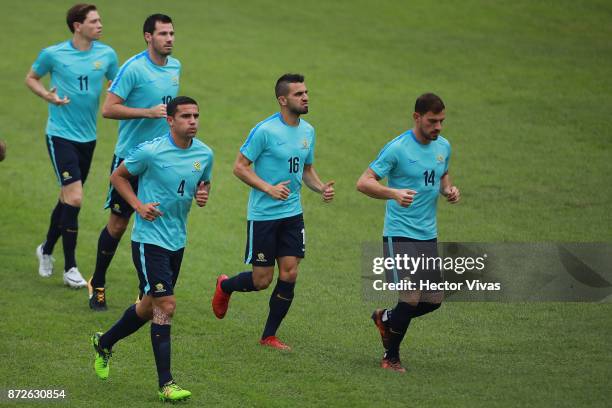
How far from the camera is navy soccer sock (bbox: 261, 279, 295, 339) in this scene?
11.1 meters

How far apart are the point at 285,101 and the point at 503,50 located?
13665mm

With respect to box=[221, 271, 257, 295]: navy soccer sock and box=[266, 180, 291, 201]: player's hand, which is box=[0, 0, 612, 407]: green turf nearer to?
box=[221, 271, 257, 295]: navy soccer sock

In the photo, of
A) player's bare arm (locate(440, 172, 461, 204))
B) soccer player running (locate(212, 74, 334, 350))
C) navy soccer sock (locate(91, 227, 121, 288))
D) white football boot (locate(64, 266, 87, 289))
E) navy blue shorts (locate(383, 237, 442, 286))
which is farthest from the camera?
white football boot (locate(64, 266, 87, 289))

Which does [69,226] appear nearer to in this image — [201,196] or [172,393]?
[201,196]

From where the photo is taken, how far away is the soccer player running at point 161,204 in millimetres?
9570

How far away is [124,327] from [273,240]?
190 centimetres

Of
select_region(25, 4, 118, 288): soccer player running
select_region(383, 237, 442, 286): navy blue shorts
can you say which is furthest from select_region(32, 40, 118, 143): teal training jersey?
select_region(383, 237, 442, 286): navy blue shorts

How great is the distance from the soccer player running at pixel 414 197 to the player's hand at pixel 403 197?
37 centimetres

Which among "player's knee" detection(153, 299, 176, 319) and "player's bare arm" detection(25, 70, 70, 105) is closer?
"player's knee" detection(153, 299, 176, 319)

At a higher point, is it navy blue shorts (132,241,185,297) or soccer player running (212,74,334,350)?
soccer player running (212,74,334,350)

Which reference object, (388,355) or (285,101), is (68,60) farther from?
(388,355)

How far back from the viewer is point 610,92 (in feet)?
68.5

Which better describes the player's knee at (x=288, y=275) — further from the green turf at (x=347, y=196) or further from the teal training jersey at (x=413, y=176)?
the teal training jersey at (x=413, y=176)

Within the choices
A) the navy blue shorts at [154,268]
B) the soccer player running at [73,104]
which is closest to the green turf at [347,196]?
the soccer player running at [73,104]
